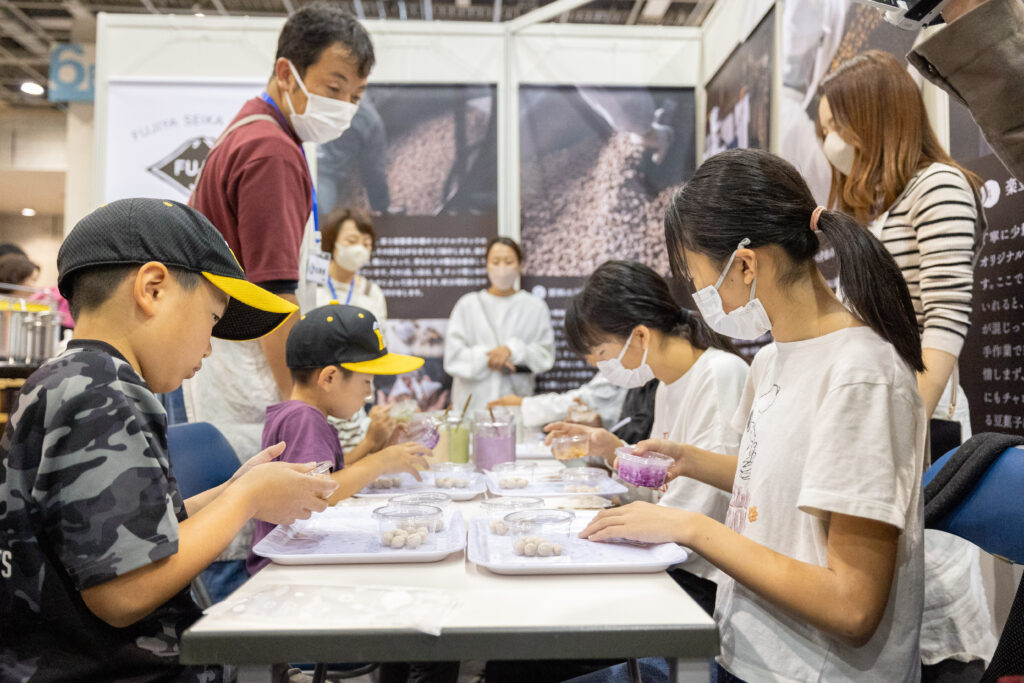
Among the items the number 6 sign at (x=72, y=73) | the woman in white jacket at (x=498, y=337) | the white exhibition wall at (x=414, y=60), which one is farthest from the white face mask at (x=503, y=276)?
the number 6 sign at (x=72, y=73)

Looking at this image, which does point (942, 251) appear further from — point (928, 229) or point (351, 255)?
point (351, 255)

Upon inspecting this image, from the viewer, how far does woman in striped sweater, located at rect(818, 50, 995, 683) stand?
1648 millimetres

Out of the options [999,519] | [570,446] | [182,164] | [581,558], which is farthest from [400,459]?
[182,164]

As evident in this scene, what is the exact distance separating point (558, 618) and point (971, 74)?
961 millimetres

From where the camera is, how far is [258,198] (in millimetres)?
2006

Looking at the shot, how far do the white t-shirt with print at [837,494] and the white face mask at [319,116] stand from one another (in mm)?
1698

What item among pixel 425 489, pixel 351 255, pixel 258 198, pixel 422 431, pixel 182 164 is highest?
pixel 182 164

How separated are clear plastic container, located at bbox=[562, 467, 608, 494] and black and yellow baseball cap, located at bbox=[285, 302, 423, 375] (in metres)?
0.53

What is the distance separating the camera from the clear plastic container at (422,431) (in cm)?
200

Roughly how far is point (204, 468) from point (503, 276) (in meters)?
3.08

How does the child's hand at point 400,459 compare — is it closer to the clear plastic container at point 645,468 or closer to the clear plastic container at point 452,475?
the clear plastic container at point 452,475

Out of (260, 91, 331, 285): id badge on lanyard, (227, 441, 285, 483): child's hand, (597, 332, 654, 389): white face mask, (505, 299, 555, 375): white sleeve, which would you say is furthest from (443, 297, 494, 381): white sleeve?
(227, 441, 285, 483): child's hand

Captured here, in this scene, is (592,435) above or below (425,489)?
above

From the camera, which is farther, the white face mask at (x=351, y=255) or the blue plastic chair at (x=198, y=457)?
the white face mask at (x=351, y=255)
